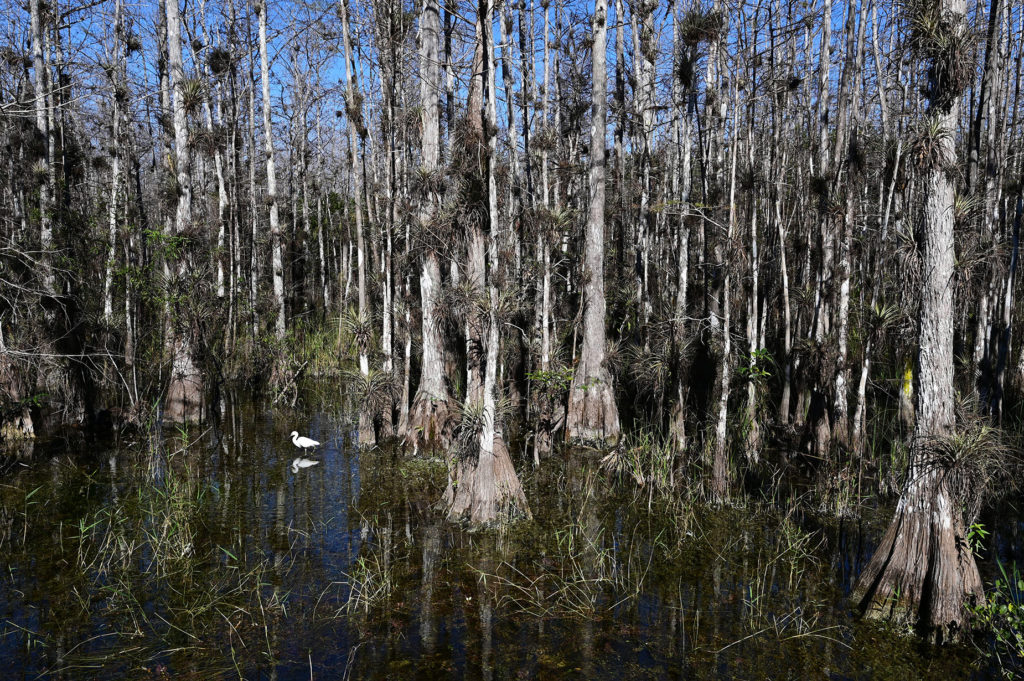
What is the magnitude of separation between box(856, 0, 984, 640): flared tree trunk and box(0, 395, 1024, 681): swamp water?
1.04 ft

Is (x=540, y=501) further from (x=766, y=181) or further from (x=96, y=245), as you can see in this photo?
(x=96, y=245)

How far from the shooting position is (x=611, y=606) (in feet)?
17.5

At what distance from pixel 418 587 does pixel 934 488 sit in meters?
4.15

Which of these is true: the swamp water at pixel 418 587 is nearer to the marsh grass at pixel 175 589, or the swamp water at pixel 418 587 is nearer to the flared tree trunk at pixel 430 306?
the marsh grass at pixel 175 589

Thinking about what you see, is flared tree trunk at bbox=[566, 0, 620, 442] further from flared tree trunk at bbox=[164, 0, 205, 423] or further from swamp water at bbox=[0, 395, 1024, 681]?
flared tree trunk at bbox=[164, 0, 205, 423]

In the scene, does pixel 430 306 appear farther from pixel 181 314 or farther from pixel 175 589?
pixel 175 589

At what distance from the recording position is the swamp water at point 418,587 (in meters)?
4.52

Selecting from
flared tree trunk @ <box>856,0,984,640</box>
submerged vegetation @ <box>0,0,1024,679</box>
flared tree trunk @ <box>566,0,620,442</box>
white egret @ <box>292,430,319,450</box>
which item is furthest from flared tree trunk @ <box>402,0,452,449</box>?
flared tree trunk @ <box>856,0,984,640</box>

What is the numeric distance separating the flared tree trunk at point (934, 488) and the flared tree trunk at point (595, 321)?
207 inches

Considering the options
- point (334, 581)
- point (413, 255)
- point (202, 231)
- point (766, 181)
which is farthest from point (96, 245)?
point (766, 181)

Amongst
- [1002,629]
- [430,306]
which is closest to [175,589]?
[430,306]

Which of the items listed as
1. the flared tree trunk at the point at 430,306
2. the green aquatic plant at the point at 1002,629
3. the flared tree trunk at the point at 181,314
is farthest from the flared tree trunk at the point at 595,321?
the flared tree trunk at the point at 181,314

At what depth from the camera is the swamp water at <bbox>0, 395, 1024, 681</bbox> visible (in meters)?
4.52

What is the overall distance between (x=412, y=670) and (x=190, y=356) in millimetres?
8539
